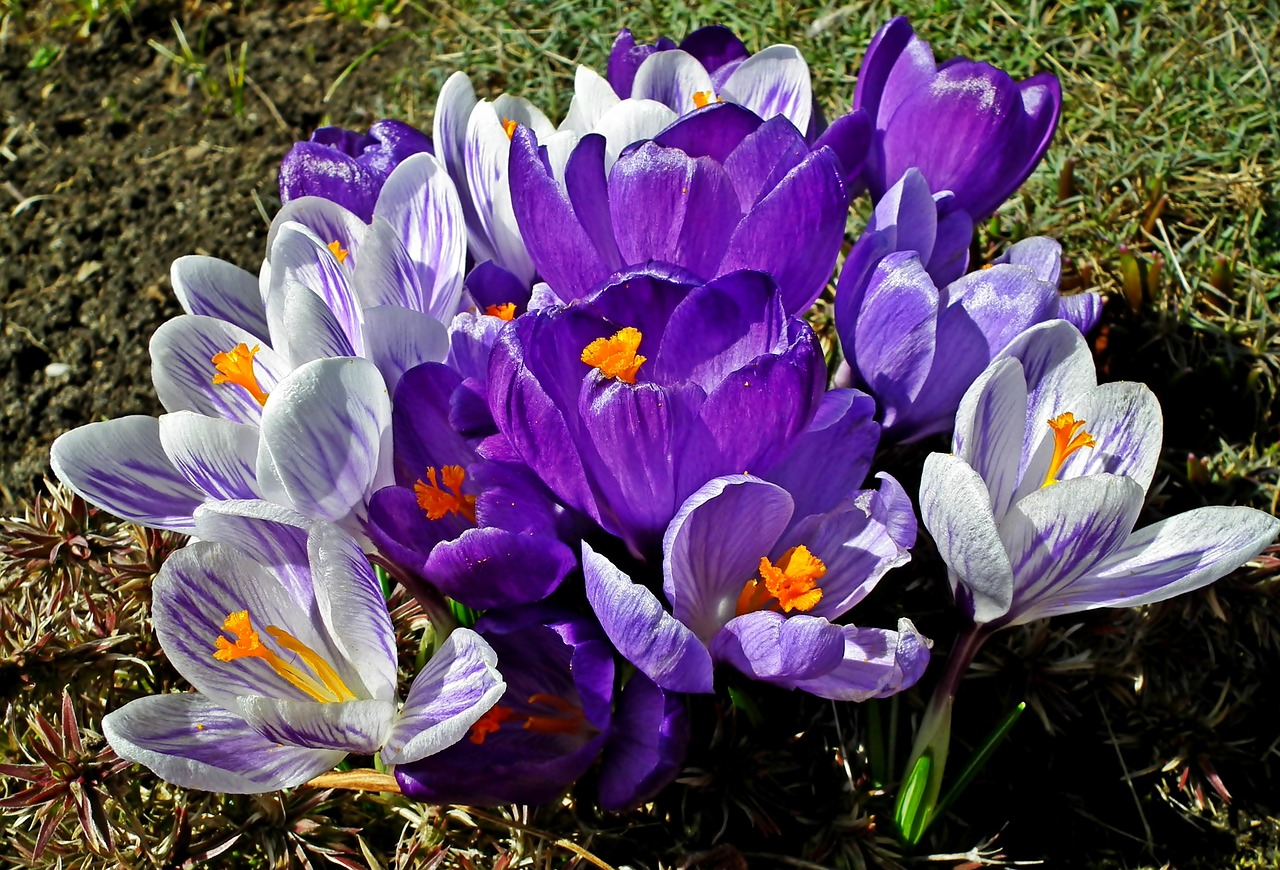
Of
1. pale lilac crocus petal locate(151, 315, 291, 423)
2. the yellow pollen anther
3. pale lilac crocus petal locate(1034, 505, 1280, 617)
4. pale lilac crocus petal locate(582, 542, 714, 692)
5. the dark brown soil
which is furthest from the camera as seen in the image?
the dark brown soil

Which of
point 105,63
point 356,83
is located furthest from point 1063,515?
point 105,63

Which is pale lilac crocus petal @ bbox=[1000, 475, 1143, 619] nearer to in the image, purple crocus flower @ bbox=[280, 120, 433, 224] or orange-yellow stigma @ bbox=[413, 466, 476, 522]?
orange-yellow stigma @ bbox=[413, 466, 476, 522]

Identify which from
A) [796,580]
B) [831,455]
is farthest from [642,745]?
[831,455]

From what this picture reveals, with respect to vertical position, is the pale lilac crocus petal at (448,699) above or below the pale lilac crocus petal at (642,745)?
above

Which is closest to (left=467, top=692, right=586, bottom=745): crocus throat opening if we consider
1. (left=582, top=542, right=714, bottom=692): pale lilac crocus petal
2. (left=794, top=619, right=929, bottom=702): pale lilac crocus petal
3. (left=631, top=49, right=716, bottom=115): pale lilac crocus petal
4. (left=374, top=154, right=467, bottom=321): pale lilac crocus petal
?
(left=582, top=542, right=714, bottom=692): pale lilac crocus petal

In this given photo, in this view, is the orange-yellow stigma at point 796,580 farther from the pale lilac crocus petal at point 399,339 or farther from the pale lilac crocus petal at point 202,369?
the pale lilac crocus petal at point 202,369

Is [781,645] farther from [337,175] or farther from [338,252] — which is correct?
[337,175]

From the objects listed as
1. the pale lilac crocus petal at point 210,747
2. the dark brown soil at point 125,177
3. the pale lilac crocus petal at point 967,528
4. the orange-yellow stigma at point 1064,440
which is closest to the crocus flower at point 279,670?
the pale lilac crocus petal at point 210,747
